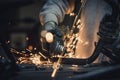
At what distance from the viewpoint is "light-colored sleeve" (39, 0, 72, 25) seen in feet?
11.5

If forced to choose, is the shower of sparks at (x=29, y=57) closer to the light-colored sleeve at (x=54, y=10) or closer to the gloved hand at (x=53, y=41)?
the gloved hand at (x=53, y=41)

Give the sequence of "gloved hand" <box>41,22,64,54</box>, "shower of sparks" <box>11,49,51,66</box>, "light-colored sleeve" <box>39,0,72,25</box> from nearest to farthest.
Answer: "shower of sparks" <box>11,49,51,66</box>, "gloved hand" <box>41,22,64,54</box>, "light-colored sleeve" <box>39,0,72,25</box>

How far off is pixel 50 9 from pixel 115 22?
4.41 ft

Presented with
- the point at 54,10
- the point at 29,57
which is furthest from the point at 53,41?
the point at 54,10

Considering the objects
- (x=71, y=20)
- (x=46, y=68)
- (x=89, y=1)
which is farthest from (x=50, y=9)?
(x=46, y=68)

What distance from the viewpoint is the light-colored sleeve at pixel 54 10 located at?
3.52 m

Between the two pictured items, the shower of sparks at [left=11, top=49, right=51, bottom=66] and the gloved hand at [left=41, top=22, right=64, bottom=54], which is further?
the gloved hand at [left=41, top=22, right=64, bottom=54]

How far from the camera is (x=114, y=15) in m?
2.33

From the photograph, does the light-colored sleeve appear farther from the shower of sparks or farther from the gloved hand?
the shower of sparks

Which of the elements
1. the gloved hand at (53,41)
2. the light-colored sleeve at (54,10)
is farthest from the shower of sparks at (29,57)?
the light-colored sleeve at (54,10)

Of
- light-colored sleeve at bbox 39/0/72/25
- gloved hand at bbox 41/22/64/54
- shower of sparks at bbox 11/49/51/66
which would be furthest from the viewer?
light-colored sleeve at bbox 39/0/72/25

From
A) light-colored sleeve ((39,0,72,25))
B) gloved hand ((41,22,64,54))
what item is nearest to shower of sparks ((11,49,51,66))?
gloved hand ((41,22,64,54))

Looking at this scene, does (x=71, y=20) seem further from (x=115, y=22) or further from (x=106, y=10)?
(x=115, y=22)

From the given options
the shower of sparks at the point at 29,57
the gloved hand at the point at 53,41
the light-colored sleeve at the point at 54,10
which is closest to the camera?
the shower of sparks at the point at 29,57
